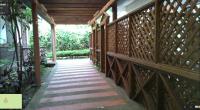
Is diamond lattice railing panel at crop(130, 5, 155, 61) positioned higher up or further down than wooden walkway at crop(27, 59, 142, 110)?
higher up

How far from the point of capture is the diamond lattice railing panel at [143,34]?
3154mm

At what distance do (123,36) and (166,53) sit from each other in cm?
235

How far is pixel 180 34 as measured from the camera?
239 cm

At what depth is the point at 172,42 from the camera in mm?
2555

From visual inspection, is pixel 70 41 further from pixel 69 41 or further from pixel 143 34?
pixel 143 34

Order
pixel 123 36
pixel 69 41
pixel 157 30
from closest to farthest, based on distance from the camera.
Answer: pixel 157 30 < pixel 123 36 < pixel 69 41

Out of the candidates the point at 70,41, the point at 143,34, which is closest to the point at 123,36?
the point at 143,34

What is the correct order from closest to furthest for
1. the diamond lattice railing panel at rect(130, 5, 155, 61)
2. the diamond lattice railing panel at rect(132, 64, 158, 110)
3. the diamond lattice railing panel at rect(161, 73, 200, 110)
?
1. the diamond lattice railing panel at rect(161, 73, 200, 110)
2. the diamond lattice railing panel at rect(130, 5, 155, 61)
3. the diamond lattice railing panel at rect(132, 64, 158, 110)

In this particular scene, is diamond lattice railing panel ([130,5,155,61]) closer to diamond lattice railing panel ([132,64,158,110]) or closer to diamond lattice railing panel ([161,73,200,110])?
diamond lattice railing panel ([132,64,158,110])

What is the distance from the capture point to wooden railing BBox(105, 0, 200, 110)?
2.18 meters

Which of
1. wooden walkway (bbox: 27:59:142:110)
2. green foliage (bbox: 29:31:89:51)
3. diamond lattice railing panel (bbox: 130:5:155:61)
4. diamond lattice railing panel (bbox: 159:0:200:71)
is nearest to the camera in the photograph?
diamond lattice railing panel (bbox: 159:0:200:71)

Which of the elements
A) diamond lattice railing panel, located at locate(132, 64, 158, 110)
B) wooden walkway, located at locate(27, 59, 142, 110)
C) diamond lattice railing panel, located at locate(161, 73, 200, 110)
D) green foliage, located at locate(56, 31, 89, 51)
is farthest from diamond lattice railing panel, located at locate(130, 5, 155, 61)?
green foliage, located at locate(56, 31, 89, 51)

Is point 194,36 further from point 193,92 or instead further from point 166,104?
point 166,104

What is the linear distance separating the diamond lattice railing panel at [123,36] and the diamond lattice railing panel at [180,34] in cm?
186
